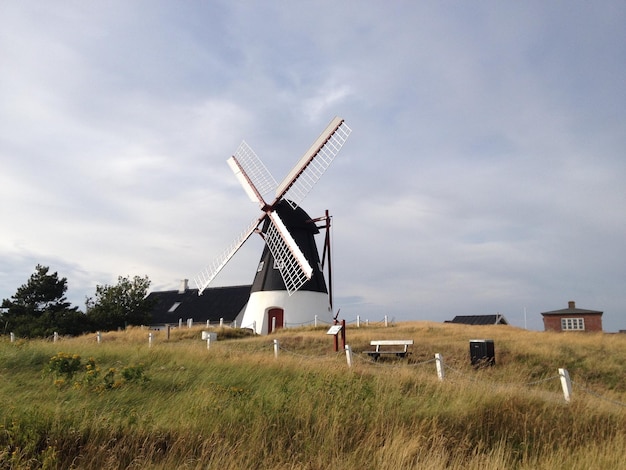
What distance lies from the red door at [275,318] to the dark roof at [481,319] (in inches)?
850

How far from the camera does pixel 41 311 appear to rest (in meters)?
34.3

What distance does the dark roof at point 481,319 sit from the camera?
142 ft

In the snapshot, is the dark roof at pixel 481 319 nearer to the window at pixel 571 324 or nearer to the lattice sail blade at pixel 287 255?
the window at pixel 571 324

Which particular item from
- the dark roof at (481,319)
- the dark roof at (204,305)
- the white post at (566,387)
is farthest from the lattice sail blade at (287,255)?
the dark roof at (481,319)

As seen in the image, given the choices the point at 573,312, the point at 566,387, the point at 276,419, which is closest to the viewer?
the point at 276,419

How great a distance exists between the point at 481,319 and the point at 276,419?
1653 inches

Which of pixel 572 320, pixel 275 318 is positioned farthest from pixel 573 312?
pixel 275 318

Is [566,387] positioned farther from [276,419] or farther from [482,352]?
[276,419]

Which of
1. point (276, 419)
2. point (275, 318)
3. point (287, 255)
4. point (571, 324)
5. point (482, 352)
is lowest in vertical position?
point (276, 419)

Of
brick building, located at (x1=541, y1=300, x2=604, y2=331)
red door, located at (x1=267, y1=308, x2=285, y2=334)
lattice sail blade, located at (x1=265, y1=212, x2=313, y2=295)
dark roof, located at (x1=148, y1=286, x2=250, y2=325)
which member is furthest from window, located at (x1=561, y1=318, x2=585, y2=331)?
dark roof, located at (x1=148, y1=286, x2=250, y2=325)

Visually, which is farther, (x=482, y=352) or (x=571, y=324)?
(x=571, y=324)

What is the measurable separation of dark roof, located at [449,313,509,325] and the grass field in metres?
34.2

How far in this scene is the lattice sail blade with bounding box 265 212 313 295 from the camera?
90.0 feet

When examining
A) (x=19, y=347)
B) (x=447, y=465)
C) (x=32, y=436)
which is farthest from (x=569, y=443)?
(x=19, y=347)
